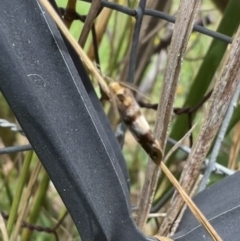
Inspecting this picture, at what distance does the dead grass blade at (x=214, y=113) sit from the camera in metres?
0.27

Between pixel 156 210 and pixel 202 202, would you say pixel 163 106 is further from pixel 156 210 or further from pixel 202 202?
pixel 156 210

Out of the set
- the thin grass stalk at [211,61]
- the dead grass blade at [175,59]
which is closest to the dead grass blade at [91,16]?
the dead grass blade at [175,59]

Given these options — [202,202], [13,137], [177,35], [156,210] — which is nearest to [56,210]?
[13,137]

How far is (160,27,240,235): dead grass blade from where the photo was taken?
0.87 feet

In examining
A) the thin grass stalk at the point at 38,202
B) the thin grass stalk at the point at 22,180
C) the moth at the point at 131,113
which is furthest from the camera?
the thin grass stalk at the point at 38,202

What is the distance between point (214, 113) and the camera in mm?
278

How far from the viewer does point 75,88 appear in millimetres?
229

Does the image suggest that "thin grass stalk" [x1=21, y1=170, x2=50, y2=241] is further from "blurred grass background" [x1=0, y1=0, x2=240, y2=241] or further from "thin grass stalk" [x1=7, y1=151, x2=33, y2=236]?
"thin grass stalk" [x1=7, y1=151, x2=33, y2=236]

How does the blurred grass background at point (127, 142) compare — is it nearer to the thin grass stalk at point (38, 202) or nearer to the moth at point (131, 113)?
the thin grass stalk at point (38, 202)

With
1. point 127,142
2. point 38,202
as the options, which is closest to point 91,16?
point 38,202

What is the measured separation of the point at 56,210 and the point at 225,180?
1.56 ft

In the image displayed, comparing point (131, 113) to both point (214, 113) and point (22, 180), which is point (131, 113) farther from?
A: point (22, 180)

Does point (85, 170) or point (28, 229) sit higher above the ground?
point (85, 170)

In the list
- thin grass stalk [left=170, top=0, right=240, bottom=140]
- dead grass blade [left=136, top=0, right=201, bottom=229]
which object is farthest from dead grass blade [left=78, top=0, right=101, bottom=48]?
thin grass stalk [left=170, top=0, right=240, bottom=140]
